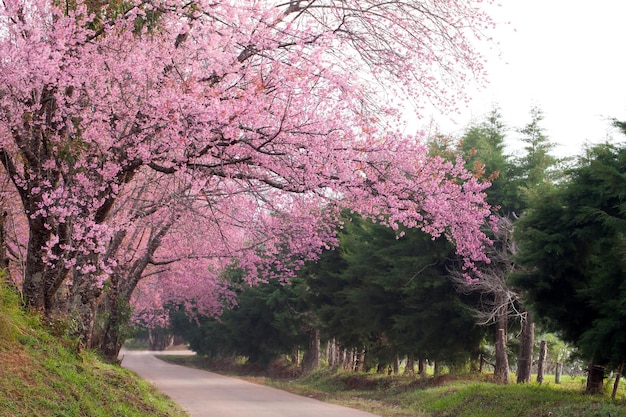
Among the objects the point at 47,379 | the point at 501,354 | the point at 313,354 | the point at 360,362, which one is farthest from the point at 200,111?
the point at 313,354

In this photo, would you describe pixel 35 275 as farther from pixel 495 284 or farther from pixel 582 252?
pixel 495 284

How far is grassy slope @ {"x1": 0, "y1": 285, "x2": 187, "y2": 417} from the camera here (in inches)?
302

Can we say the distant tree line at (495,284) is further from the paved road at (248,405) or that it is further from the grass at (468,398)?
the paved road at (248,405)

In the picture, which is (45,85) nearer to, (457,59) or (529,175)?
(457,59)

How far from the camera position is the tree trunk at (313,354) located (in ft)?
133

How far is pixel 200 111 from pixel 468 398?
44.3ft

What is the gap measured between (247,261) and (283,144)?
532 inches

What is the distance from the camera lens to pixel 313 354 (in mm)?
41031

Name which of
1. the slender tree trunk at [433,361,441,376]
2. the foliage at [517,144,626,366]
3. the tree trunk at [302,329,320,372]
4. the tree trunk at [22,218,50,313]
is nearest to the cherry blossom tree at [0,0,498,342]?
the tree trunk at [22,218,50,313]

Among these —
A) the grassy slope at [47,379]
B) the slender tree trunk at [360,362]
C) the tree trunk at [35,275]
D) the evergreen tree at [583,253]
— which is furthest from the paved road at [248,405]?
the slender tree trunk at [360,362]

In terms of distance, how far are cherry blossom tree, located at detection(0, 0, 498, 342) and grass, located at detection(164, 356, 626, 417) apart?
6.83 metres

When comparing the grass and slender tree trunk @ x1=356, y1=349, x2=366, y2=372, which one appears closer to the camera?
the grass

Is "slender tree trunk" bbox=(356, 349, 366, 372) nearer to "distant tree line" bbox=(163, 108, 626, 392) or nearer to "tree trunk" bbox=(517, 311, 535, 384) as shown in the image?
"distant tree line" bbox=(163, 108, 626, 392)

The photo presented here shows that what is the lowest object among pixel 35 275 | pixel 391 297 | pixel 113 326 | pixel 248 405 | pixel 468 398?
pixel 248 405
